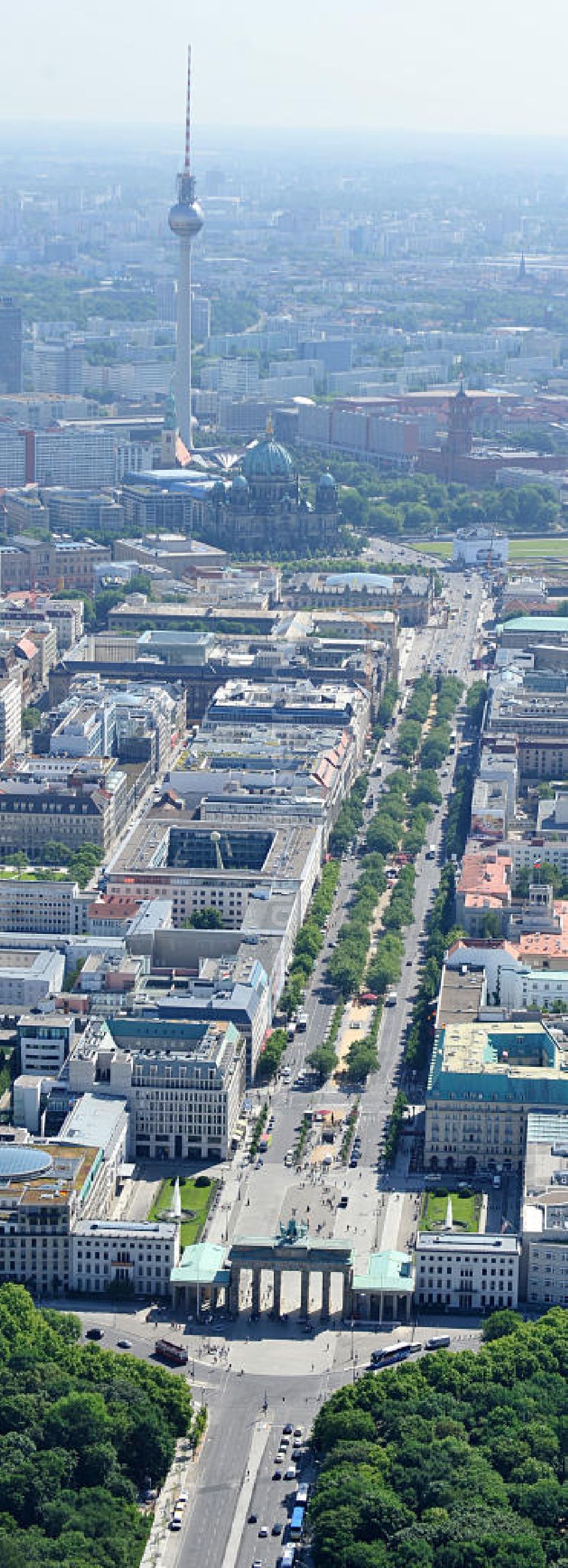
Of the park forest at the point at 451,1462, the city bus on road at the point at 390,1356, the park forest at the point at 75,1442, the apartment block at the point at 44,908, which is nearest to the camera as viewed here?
the park forest at the point at 451,1462

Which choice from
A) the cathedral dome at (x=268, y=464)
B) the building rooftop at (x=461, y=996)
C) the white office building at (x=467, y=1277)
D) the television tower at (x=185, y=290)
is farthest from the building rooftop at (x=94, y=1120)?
the television tower at (x=185, y=290)

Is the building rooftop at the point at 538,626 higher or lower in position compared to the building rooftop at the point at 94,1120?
lower

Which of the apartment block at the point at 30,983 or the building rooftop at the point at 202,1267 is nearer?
the building rooftop at the point at 202,1267

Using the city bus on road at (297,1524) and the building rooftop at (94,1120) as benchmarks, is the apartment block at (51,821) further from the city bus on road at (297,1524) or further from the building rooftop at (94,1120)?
the city bus on road at (297,1524)

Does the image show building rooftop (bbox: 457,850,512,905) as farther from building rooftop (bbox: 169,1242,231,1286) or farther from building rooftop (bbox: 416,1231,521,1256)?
building rooftop (bbox: 169,1242,231,1286)

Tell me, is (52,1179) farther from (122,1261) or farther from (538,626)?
(538,626)

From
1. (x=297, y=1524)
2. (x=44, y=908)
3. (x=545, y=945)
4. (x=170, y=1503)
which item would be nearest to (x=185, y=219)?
(x=44, y=908)
